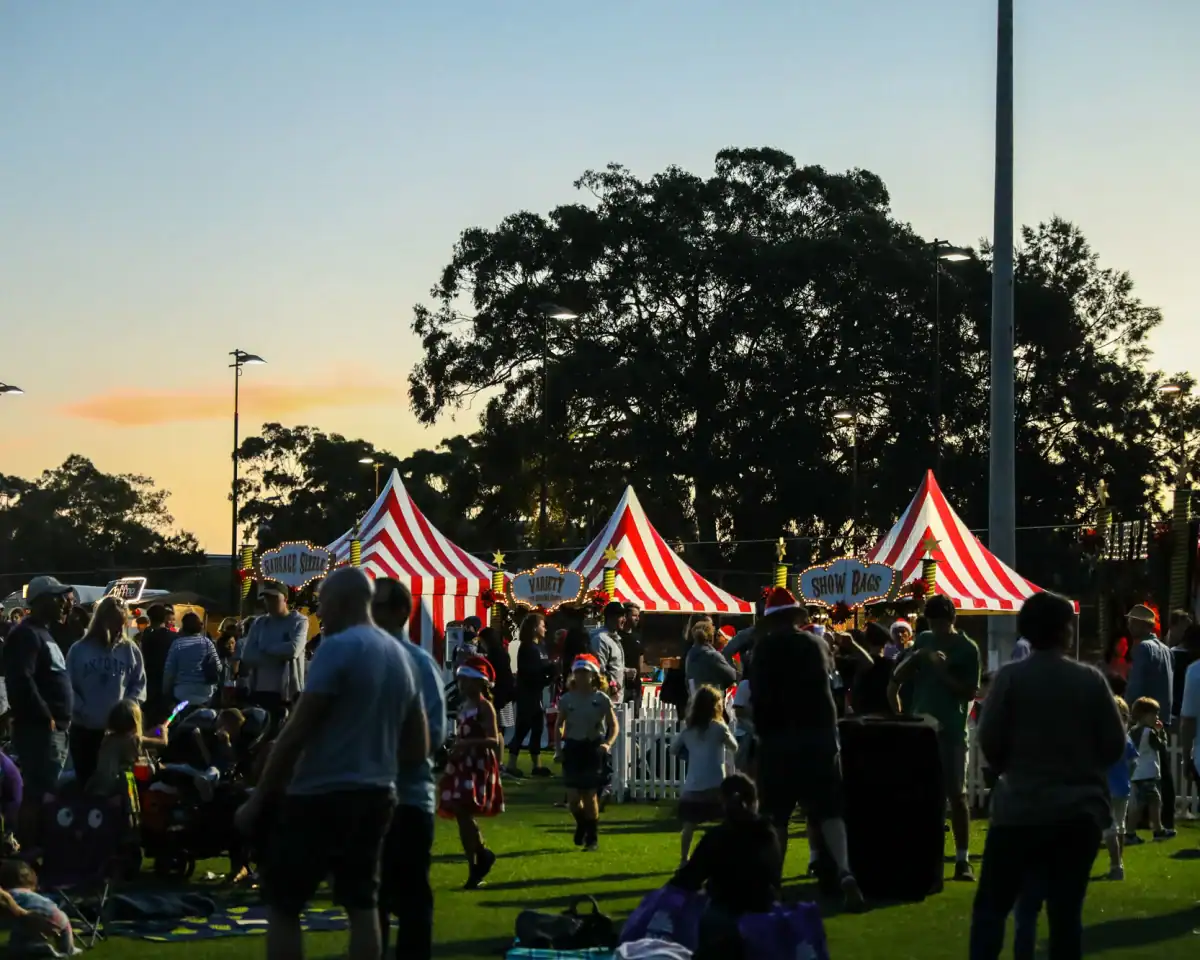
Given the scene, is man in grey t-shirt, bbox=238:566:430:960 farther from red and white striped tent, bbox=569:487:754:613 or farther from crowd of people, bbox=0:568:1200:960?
red and white striped tent, bbox=569:487:754:613

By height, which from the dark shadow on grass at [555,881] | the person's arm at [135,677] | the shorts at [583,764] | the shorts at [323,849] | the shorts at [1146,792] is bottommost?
the dark shadow on grass at [555,881]

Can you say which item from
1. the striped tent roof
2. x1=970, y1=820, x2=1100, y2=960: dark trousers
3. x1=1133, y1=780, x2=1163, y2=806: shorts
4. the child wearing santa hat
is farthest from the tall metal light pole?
the striped tent roof

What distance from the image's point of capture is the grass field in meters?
9.08

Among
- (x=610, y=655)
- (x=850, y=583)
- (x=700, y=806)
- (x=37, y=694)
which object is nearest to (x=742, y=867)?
(x=700, y=806)

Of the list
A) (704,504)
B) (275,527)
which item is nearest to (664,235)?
(704,504)

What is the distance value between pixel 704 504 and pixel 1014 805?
146 ft

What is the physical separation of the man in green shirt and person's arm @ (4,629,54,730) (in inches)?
204

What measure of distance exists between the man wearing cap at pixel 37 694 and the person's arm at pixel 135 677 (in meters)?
1.43

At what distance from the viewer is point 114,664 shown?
12.2 metres

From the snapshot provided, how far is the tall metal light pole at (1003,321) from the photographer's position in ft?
60.4

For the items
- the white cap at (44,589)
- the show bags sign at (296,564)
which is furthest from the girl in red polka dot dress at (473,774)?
the show bags sign at (296,564)

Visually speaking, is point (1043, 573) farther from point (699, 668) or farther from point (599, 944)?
point (599, 944)

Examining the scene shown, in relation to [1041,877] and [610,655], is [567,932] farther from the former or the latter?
[610,655]

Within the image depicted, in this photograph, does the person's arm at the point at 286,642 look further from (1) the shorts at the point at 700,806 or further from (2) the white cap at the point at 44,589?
(1) the shorts at the point at 700,806
